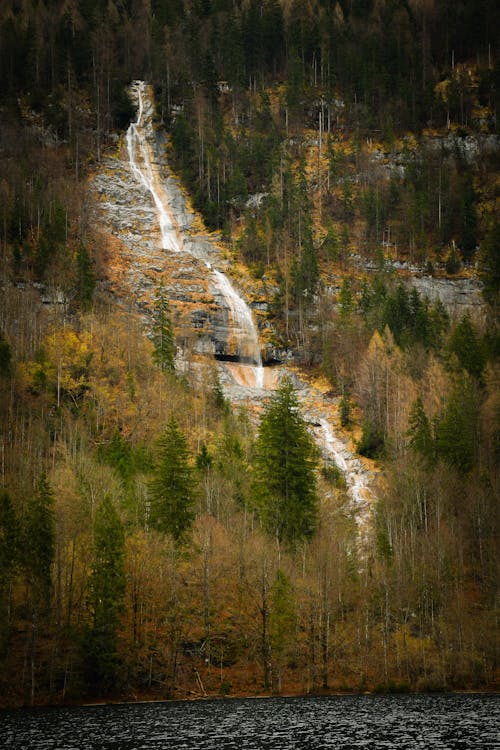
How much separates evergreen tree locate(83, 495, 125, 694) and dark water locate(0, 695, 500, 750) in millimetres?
3332

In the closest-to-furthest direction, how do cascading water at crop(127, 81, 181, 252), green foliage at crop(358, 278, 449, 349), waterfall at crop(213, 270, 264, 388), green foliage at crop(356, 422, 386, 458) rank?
green foliage at crop(356, 422, 386, 458) < green foliage at crop(358, 278, 449, 349) < waterfall at crop(213, 270, 264, 388) < cascading water at crop(127, 81, 181, 252)

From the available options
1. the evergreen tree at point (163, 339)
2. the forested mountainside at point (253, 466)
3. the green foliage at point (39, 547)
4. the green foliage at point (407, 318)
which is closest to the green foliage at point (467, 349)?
the forested mountainside at point (253, 466)

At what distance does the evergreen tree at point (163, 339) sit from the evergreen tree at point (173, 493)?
119 ft


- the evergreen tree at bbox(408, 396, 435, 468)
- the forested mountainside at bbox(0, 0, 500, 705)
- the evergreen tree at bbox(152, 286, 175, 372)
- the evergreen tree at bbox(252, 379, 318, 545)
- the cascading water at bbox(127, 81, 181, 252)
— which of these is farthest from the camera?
the cascading water at bbox(127, 81, 181, 252)

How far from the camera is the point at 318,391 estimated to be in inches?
4732

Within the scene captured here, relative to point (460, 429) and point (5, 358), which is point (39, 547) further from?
point (460, 429)

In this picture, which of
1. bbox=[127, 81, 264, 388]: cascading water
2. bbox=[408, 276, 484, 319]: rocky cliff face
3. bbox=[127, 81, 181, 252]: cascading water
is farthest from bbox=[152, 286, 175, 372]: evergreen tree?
bbox=[408, 276, 484, 319]: rocky cliff face

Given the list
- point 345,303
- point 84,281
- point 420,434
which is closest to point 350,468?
point 420,434

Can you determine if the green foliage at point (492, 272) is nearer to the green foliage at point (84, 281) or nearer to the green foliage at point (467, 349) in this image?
the green foliage at point (467, 349)

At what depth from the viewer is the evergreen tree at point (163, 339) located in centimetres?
10662

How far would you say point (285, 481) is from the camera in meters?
70.2

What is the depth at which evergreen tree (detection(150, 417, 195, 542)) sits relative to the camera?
221ft

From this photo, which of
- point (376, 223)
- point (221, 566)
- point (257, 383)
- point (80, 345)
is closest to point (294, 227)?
point (376, 223)

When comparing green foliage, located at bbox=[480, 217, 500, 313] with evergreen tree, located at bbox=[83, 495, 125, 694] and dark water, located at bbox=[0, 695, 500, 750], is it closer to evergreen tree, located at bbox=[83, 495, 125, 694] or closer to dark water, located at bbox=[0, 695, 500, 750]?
dark water, located at bbox=[0, 695, 500, 750]
